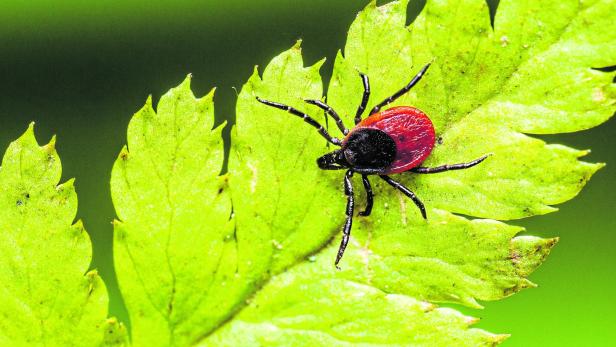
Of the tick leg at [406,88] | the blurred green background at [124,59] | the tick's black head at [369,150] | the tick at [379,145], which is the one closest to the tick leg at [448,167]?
the tick at [379,145]

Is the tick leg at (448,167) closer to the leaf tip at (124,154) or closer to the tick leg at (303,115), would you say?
the tick leg at (303,115)

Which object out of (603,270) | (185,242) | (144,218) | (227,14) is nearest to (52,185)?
(144,218)

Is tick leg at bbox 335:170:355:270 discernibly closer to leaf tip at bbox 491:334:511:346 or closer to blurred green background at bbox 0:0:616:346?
leaf tip at bbox 491:334:511:346

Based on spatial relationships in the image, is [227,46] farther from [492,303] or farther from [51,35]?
[492,303]

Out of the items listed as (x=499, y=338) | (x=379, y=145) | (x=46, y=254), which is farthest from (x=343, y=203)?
(x=46, y=254)

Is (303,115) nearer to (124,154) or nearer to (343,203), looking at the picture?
(343,203)

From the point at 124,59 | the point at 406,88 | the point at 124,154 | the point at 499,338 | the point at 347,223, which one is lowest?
the point at 499,338

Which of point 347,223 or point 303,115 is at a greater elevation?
point 303,115
